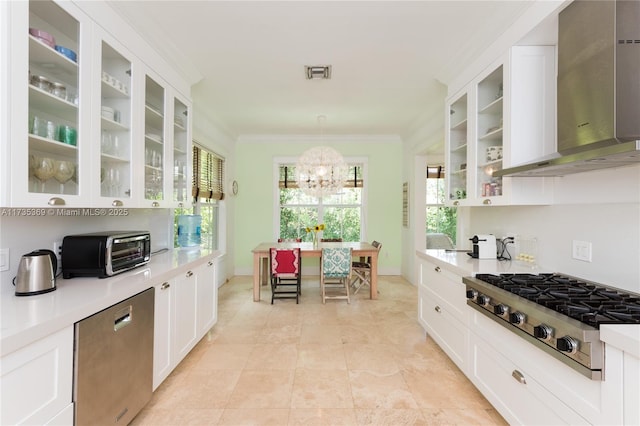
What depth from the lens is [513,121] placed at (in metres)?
2.25

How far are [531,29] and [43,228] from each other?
329 centimetres

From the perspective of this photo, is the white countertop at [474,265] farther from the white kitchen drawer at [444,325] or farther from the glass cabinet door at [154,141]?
the glass cabinet door at [154,141]

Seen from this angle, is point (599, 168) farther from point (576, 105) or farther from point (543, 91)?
point (543, 91)

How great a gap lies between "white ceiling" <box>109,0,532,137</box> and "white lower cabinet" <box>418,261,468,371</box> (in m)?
1.95

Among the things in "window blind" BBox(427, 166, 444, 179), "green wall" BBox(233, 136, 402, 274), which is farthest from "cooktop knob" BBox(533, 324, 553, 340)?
"window blind" BBox(427, 166, 444, 179)

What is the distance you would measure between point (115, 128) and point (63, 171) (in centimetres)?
57

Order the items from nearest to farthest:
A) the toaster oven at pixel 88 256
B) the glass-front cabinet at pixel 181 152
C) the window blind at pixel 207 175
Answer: the toaster oven at pixel 88 256 → the glass-front cabinet at pixel 181 152 → the window blind at pixel 207 175

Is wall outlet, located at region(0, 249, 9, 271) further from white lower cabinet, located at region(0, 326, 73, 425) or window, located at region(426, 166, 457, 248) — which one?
window, located at region(426, 166, 457, 248)

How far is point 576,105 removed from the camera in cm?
176

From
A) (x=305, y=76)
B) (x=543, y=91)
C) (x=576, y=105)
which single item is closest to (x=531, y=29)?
(x=543, y=91)

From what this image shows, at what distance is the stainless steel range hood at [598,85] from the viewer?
149cm

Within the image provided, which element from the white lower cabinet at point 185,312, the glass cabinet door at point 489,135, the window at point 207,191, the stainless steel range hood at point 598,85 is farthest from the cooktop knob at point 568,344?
the window at point 207,191

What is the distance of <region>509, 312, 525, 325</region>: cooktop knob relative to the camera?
1.61 metres

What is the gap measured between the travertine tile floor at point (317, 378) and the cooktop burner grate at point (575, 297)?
2.94ft
